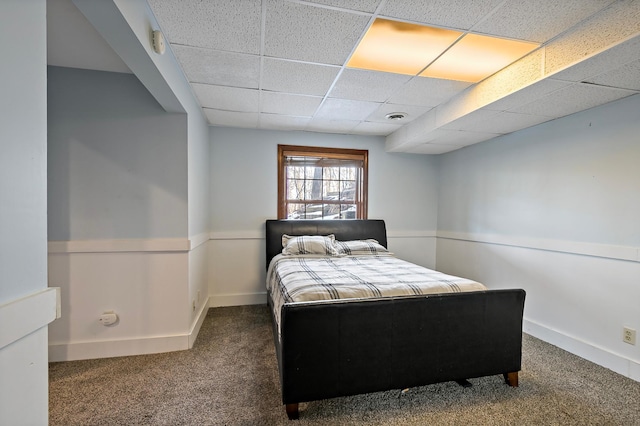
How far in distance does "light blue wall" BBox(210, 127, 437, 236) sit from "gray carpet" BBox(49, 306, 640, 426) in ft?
6.10

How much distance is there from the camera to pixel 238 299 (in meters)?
3.72

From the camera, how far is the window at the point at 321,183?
157 inches

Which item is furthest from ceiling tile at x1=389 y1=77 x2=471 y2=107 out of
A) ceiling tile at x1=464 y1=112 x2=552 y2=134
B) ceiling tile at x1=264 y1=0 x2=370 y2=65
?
ceiling tile at x1=264 y1=0 x2=370 y2=65

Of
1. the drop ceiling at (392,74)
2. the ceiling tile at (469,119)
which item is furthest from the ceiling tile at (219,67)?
the ceiling tile at (469,119)

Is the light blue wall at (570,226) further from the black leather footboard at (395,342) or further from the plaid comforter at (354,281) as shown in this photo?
the plaid comforter at (354,281)

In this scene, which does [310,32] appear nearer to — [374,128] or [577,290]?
[374,128]

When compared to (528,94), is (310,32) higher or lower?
higher

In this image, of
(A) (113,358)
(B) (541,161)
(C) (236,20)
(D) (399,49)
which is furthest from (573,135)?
(A) (113,358)

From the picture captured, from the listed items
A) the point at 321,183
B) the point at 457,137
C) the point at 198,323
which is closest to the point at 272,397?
the point at 198,323

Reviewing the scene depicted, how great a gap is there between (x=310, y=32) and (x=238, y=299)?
3.17 meters

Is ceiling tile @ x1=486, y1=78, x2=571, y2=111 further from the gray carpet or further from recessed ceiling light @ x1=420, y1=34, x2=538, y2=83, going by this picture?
the gray carpet

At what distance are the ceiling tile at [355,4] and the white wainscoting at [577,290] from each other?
2.58 metres

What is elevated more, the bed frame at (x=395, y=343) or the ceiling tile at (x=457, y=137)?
the ceiling tile at (x=457, y=137)

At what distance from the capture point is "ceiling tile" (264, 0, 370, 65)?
1610 millimetres
